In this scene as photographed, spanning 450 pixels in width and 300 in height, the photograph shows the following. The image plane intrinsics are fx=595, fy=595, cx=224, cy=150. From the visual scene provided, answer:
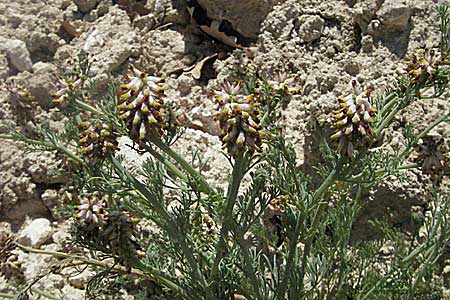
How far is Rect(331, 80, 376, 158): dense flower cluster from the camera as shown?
184 cm

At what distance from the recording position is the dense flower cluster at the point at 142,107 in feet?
6.05

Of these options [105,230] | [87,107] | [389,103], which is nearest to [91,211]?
[105,230]

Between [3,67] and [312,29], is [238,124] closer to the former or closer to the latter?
[312,29]

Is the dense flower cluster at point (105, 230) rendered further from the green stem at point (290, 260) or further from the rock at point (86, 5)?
the rock at point (86, 5)

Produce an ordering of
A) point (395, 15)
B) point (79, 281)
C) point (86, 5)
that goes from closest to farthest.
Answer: point (79, 281) → point (395, 15) → point (86, 5)

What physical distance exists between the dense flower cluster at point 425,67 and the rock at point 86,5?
2.51 m

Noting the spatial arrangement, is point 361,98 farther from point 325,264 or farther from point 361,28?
point 361,28

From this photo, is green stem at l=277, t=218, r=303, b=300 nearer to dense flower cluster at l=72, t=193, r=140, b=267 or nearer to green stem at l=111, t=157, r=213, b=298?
green stem at l=111, t=157, r=213, b=298

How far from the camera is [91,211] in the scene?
2162mm

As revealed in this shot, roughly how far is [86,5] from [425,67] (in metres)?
2.61

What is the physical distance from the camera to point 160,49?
375cm

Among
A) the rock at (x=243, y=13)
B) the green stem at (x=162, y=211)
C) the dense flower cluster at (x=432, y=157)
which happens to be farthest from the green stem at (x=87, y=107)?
the rock at (x=243, y=13)

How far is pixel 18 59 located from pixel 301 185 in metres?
2.30

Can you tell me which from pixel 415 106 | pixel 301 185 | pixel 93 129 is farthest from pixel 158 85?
pixel 415 106
